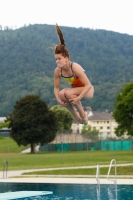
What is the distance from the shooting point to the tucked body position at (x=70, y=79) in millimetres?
6719

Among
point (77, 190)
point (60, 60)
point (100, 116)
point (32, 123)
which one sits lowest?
point (77, 190)

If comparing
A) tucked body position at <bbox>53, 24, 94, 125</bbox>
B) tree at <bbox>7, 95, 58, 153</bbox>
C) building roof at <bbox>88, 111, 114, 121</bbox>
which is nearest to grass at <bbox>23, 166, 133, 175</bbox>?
tucked body position at <bbox>53, 24, 94, 125</bbox>

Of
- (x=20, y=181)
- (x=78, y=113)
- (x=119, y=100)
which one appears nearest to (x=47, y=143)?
(x=119, y=100)

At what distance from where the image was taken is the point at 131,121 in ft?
217

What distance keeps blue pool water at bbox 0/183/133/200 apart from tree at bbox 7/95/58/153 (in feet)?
158

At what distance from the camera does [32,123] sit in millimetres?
83875

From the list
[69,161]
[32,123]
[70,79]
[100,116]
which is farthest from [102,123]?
[70,79]

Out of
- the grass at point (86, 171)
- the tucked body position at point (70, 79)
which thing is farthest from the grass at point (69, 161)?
the tucked body position at point (70, 79)

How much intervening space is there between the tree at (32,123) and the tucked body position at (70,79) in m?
74.8

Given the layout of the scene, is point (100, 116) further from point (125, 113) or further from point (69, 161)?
point (69, 161)

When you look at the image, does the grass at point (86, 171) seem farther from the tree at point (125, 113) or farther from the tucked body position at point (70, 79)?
the tucked body position at point (70, 79)

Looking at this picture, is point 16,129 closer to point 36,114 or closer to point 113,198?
point 36,114

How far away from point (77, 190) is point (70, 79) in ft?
75.8

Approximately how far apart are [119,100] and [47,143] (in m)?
20.2
